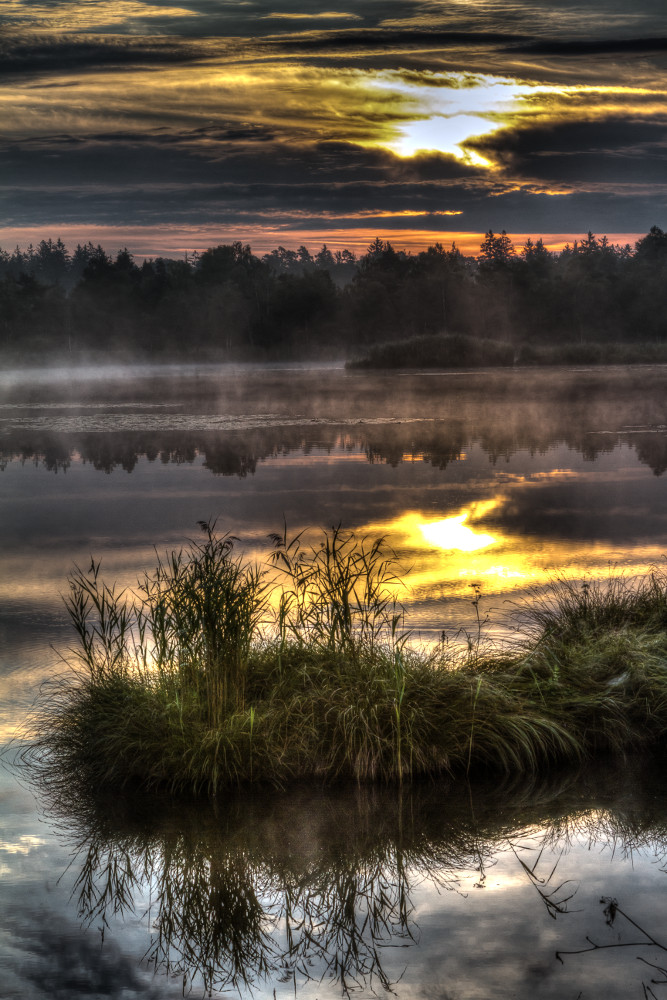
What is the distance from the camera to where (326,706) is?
20.6ft

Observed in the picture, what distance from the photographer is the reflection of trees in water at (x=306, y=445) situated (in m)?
22.4

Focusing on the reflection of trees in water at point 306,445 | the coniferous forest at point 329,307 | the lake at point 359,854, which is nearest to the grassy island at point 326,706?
the lake at point 359,854

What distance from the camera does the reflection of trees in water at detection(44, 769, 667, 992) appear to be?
14.1 feet

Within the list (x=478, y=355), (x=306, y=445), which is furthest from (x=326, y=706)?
(x=478, y=355)

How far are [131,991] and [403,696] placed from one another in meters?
2.54

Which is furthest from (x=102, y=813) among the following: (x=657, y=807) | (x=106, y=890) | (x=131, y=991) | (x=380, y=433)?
(x=380, y=433)

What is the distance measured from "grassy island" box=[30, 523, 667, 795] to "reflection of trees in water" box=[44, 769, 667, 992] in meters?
0.25

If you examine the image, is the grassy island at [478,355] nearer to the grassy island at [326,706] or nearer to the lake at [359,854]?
the lake at [359,854]

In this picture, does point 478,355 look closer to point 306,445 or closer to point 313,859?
point 306,445

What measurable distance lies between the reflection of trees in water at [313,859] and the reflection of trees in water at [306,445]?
14.9m

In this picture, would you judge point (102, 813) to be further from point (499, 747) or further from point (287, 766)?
point (499, 747)

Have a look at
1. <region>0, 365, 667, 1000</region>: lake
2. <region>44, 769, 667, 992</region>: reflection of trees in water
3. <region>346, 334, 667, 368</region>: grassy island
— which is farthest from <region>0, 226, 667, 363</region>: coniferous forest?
<region>44, 769, 667, 992</region>: reflection of trees in water

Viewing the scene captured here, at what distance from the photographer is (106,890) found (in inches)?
191

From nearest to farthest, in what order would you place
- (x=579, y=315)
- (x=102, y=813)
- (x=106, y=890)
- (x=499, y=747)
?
(x=106, y=890), (x=102, y=813), (x=499, y=747), (x=579, y=315)
